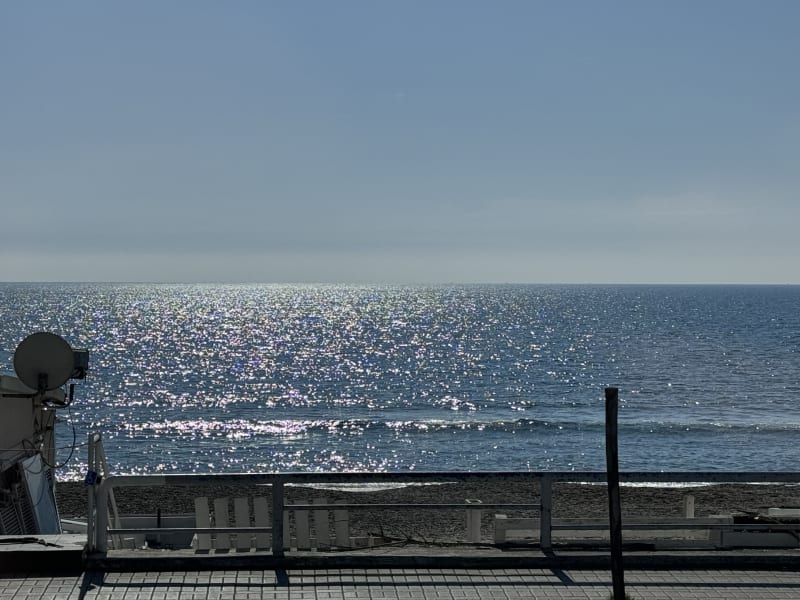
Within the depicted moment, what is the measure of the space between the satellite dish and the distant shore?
41.4 feet

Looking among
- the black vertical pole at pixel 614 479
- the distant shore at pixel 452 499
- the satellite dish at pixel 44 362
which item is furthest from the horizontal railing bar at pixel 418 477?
the distant shore at pixel 452 499

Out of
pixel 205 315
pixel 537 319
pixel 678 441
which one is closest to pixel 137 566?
pixel 678 441

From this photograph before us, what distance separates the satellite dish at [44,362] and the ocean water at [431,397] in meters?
2.34

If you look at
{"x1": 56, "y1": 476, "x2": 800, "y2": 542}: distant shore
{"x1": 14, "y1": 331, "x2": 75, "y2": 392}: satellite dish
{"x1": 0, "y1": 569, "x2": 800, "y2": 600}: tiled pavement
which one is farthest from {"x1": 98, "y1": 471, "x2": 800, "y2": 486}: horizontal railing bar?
{"x1": 56, "y1": 476, "x2": 800, "y2": 542}: distant shore

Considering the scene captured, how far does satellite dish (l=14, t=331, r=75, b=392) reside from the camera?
11.1m

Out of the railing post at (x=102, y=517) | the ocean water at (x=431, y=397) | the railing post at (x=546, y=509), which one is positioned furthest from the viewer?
the ocean water at (x=431, y=397)

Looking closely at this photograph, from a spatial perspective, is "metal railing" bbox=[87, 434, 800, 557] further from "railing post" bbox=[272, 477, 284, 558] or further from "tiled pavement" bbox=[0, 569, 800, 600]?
"tiled pavement" bbox=[0, 569, 800, 600]

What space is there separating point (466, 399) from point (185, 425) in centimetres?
1988

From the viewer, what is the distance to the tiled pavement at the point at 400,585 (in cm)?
781

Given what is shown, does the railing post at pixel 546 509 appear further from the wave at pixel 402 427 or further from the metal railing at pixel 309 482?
the wave at pixel 402 427

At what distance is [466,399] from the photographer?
63594 millimetres

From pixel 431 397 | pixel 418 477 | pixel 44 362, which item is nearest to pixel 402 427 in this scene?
pixel 431 397

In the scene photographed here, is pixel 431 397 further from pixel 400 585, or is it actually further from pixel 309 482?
pixel 400 585

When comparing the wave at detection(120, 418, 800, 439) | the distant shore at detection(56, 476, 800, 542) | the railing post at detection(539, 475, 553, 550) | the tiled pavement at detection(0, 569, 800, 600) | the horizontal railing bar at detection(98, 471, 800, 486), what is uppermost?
the horizontal railing bar at detection(98, 471, 800, 486)
